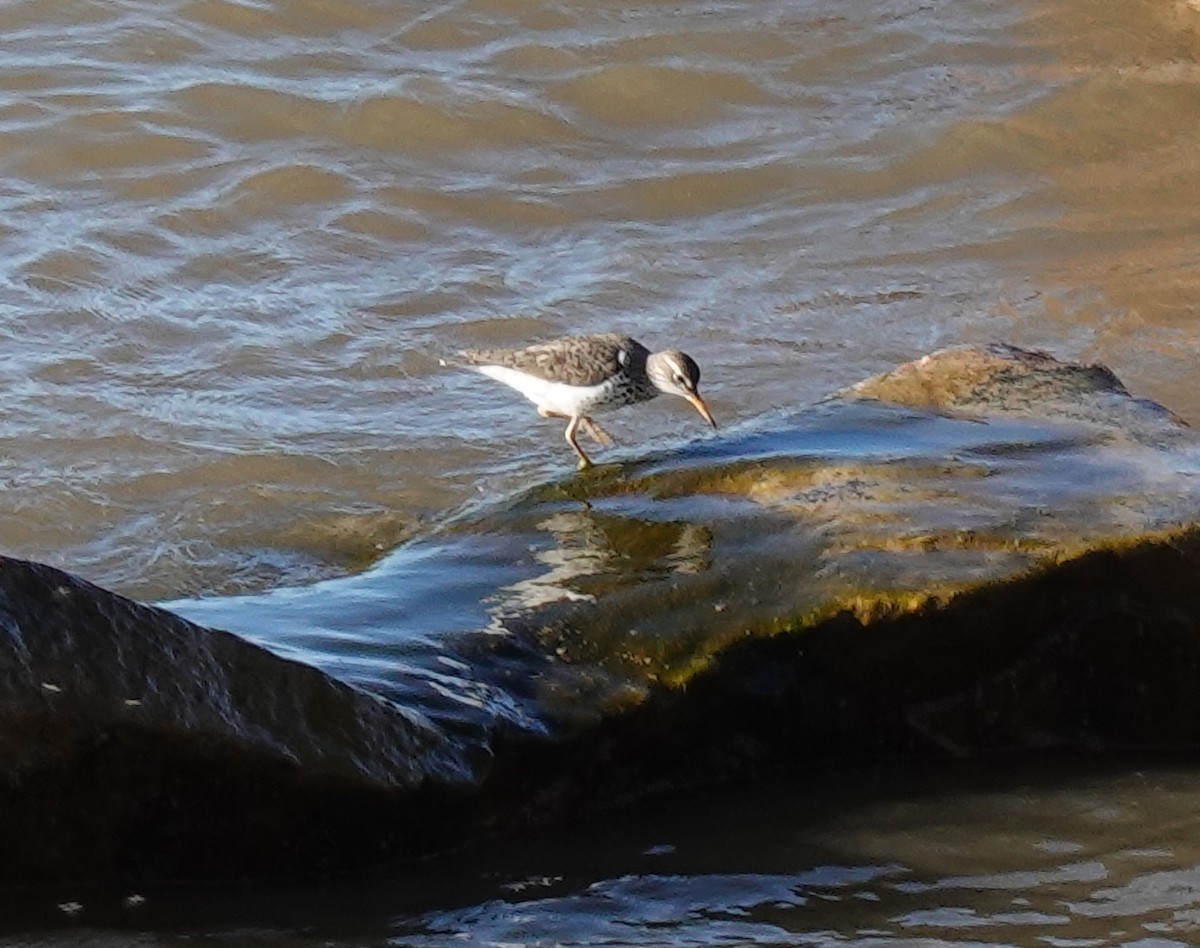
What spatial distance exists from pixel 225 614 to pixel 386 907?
1203 millimetres

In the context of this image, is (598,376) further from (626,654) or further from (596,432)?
(626,654)

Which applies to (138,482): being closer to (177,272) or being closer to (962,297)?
(177,272)

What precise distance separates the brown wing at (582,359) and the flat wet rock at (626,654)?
972 mm

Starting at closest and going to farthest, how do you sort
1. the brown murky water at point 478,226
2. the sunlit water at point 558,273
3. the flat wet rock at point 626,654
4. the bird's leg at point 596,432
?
the flat wet rock at point 626,654 → the sunlit water at point 558,273 → the bird's leg at point 596,432 → the brown murky water at point 478,226

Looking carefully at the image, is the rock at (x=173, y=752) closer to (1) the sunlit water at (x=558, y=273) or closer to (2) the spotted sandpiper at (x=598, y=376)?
(1) the sunlit water at (x=558, y=273)

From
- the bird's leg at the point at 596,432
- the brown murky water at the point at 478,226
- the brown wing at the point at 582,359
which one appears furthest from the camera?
the brown murky water at the point at 478,226

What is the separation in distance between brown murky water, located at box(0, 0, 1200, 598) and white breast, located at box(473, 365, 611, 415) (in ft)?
1.86

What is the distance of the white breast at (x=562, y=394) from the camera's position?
692 cm

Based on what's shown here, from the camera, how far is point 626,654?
4645mm

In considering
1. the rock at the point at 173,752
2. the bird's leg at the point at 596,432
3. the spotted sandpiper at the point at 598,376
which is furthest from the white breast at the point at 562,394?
the rock at the point at 173,752

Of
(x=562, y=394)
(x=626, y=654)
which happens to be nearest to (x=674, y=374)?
(x=562, y=394)

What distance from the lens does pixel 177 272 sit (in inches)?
372

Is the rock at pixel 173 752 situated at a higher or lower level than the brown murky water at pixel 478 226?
lower

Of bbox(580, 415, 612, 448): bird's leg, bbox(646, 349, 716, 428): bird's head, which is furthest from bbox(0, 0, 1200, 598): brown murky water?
bbox(646, 349, 716, 428): bird's head
